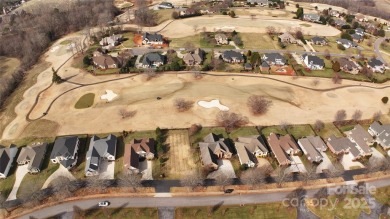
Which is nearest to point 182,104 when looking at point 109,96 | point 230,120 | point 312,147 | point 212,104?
point 212,104

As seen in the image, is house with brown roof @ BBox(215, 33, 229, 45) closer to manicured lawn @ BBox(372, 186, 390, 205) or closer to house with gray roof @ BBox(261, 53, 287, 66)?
house with gray roof @ BBox(261, 53, 287, 66)

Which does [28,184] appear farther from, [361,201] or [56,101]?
[361,201]

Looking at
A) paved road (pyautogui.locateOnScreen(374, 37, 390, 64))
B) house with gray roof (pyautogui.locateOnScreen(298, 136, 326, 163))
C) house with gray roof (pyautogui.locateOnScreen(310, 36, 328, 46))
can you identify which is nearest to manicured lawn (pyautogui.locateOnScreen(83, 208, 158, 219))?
house with gray roof (pyautogui.locateOnScreen(298, 136, 326, 163))

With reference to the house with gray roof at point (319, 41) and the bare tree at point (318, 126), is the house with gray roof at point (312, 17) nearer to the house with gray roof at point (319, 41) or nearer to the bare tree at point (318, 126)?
the house with gray roof at point (319, 41)

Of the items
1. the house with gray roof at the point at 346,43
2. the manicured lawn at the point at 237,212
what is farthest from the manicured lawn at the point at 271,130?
the house with gray roof at the point at 346,43

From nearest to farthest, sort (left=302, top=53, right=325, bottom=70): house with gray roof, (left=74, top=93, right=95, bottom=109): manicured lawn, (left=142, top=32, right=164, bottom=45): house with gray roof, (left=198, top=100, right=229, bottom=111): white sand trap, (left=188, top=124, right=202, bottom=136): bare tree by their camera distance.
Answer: (left=188, top=124, right=202, bottom=136): bare tree, (left=198, top=100, right=229, bottom=111): white sand trap, (left=74, top=93, right=95, bottom=109): manicured lawn, (left=302, top=53, right=325, bottom=70): house with gray roof, (left=142, top=32, right=164, bottom=45): house with gray roof

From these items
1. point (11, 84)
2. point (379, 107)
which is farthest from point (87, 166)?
point (379, 107)
